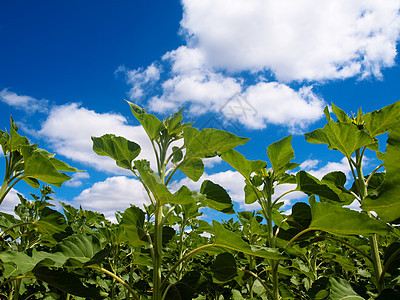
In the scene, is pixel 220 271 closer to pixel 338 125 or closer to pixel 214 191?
pixel 214 191

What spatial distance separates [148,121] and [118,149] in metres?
0.36

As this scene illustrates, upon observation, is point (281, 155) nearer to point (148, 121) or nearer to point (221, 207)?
point (221, 207)

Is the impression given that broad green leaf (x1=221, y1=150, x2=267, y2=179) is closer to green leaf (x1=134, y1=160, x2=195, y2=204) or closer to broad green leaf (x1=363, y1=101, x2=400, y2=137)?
green leaf (x1=134, y1=160, x2=195, y2=204)

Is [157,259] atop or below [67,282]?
atop

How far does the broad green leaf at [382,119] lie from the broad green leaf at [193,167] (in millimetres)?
1456

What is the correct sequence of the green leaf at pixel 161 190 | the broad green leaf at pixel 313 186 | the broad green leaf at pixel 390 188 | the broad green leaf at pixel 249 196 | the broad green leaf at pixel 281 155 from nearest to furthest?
the broad green leaf at pixel 390 188, the green leaf at pixel 161 190, the broad green leaf at pixel 313 186, the broad green leaf at pixel 281 155, the broad green leaf at pixel 249 196

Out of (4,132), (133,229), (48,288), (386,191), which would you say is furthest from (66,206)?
(386,191)

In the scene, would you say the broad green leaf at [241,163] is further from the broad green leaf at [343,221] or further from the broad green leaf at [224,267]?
the broad green leaf at [224,267]

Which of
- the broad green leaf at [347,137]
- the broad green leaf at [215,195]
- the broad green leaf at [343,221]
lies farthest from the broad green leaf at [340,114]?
the broad green leaf at [215,195]

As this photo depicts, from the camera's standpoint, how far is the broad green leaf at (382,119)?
2.18 metres

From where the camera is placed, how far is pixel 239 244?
1.85 m

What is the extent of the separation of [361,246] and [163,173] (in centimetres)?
240

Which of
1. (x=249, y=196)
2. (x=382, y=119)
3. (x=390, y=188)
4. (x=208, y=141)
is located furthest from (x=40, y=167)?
(x=382, y=119)

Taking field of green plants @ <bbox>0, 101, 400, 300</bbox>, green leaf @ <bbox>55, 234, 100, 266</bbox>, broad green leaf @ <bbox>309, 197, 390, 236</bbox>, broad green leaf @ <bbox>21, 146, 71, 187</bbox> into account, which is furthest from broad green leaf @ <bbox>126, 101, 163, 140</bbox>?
broad green leaf @ <bbox>309, 197, 390, 236</bbox>
